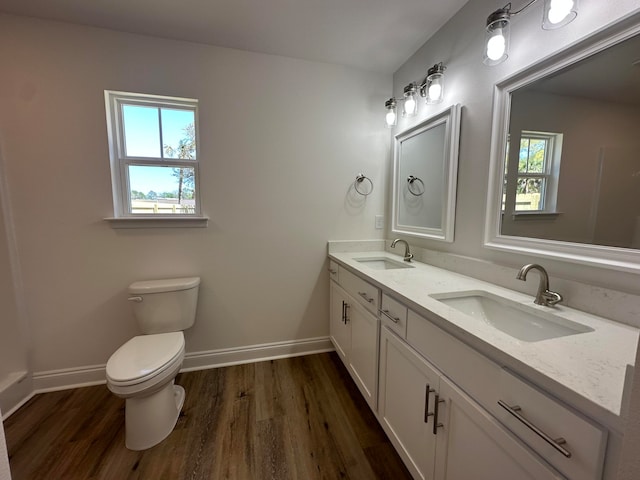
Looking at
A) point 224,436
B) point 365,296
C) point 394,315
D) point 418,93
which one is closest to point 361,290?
point 365,296

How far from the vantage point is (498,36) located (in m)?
1.17

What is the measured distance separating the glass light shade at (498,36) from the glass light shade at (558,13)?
151 mm

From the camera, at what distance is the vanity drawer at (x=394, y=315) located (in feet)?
3.78

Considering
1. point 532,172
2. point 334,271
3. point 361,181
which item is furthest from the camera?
point 361,181

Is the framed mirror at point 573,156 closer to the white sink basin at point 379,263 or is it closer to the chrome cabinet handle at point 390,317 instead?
the chrome cabinet handle at point 390,317

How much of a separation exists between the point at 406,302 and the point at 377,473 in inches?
34.2

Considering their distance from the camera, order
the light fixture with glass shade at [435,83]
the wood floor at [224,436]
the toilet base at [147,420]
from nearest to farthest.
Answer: the wood floor at [224,436] → the toilet base at [147,420] → the light fixture with glass shade at [435,83]

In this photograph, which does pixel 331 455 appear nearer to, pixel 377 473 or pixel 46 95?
pixel 377 473

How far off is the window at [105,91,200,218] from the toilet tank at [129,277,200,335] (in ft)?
1.71

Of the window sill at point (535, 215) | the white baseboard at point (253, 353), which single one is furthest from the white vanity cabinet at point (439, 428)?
the white baseboard at point (253, 353)

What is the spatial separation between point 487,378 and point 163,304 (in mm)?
1827

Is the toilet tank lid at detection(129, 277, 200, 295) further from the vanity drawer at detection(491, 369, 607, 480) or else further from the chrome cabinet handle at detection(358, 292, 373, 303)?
the vanity drawer at detection(491, 369, 607, 480)

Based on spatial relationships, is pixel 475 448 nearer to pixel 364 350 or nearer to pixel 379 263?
pixel 364 350

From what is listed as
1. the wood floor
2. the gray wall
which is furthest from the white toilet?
the gray wall
